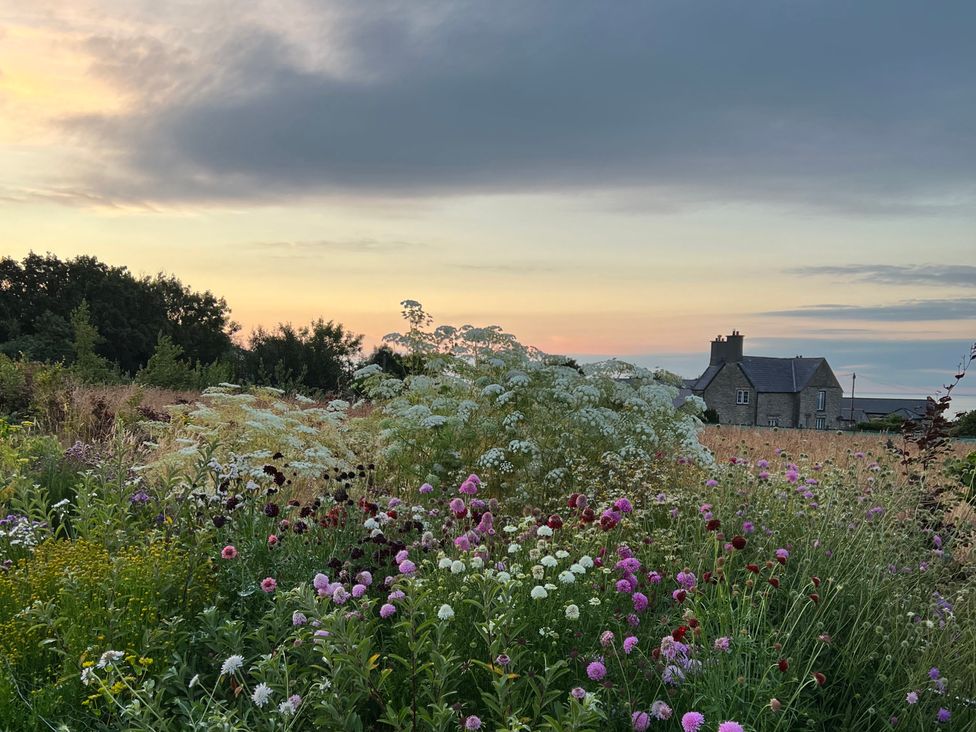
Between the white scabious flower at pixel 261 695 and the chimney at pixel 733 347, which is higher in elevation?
the chimney at pixel 733 347

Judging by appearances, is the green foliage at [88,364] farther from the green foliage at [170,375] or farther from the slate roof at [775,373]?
the slate roof at [775,373]

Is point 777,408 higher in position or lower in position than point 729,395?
lower

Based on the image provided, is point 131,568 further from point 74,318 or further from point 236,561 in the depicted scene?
point 74,318

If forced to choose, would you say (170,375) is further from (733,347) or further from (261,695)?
(733,347)

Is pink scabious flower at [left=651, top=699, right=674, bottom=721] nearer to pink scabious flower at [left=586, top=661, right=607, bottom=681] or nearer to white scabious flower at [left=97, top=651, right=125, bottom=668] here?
pink scabious flower at [left=586, top=661, right=607, bottom=681]

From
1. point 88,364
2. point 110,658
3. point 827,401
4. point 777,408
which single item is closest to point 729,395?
point 777,408

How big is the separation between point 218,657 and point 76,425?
9.74 m

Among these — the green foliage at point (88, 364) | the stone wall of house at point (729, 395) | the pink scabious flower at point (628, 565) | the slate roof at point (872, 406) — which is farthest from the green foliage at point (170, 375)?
the slate roof at point (872, 406)

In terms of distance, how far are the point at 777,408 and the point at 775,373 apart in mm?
2359

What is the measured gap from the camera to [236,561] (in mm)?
3783

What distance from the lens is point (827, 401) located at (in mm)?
52188

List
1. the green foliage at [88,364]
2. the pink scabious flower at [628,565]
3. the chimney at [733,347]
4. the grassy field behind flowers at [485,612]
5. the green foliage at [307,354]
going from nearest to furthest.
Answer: the grassy field behind flowers at [485,612] < the pink scabious flower at [628,565] < the green foliage at [88,364] < the green foliage at [307,354] < the chimney at [733,347]

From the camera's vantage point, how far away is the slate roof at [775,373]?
50.2 meters

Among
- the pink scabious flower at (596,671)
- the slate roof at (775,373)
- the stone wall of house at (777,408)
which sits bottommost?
the stone wall of house at (777,408)
